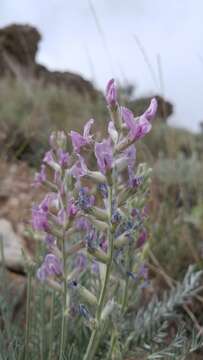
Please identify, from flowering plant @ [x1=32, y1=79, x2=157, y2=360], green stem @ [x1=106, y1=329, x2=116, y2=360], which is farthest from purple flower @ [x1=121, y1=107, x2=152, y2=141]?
green stem @ [x1=106, y1=329, x2=116, y2=360]

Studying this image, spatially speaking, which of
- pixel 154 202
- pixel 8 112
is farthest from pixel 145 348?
pixel 8 112

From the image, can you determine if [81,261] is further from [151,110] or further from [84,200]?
[151,110]

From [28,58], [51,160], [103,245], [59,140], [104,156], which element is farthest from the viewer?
[28,58]

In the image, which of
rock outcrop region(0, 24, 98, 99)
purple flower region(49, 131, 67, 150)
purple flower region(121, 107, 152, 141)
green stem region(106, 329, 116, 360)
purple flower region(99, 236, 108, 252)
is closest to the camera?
purple flower region(121, 107, 152, 141)

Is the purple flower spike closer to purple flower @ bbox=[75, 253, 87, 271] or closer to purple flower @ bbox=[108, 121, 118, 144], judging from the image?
purple flower @ bbox=[108, 121, 118, 144]

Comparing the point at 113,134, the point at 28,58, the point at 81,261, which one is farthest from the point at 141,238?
the point at 28,58

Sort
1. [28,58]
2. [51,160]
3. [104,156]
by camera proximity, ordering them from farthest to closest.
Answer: [28,58]
[51,160]
[104,156]

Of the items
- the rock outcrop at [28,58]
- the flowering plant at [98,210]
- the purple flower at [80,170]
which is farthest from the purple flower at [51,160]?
the rock outcrop at [28,58]
